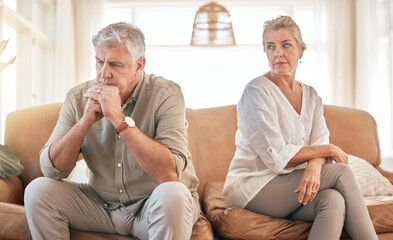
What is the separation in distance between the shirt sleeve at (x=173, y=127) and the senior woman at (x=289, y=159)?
0.33 meters

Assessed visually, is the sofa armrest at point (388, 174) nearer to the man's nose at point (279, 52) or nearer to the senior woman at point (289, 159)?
the senior woman at point (289, 159)

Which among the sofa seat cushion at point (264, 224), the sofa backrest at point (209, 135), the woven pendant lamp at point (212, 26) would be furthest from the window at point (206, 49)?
the sofa seat cushion at point (264, 224)

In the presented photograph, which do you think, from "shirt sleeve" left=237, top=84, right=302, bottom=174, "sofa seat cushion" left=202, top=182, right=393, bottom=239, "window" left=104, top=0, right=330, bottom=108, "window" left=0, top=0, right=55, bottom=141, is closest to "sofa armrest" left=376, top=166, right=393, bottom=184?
"sofa seat cushion" left=202, top=182, right=393, bottom=239

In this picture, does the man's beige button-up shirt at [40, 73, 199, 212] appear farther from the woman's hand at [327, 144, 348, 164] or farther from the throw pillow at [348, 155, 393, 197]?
the throw pillow at [348, 155, 393, 197]

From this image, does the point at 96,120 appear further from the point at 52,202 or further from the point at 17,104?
the point at 17,104

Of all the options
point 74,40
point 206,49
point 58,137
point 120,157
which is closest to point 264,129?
point 120,157

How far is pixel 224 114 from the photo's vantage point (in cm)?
261

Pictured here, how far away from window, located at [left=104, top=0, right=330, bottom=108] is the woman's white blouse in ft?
9.69

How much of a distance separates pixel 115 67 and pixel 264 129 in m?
0.66

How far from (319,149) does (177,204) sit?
0.71 meters

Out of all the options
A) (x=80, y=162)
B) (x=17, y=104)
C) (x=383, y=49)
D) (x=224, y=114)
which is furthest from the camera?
(x=383, y=49)

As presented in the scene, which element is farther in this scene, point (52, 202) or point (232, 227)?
point (232, 227)

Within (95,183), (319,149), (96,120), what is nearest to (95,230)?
(95,183)

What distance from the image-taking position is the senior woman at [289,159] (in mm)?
1650
